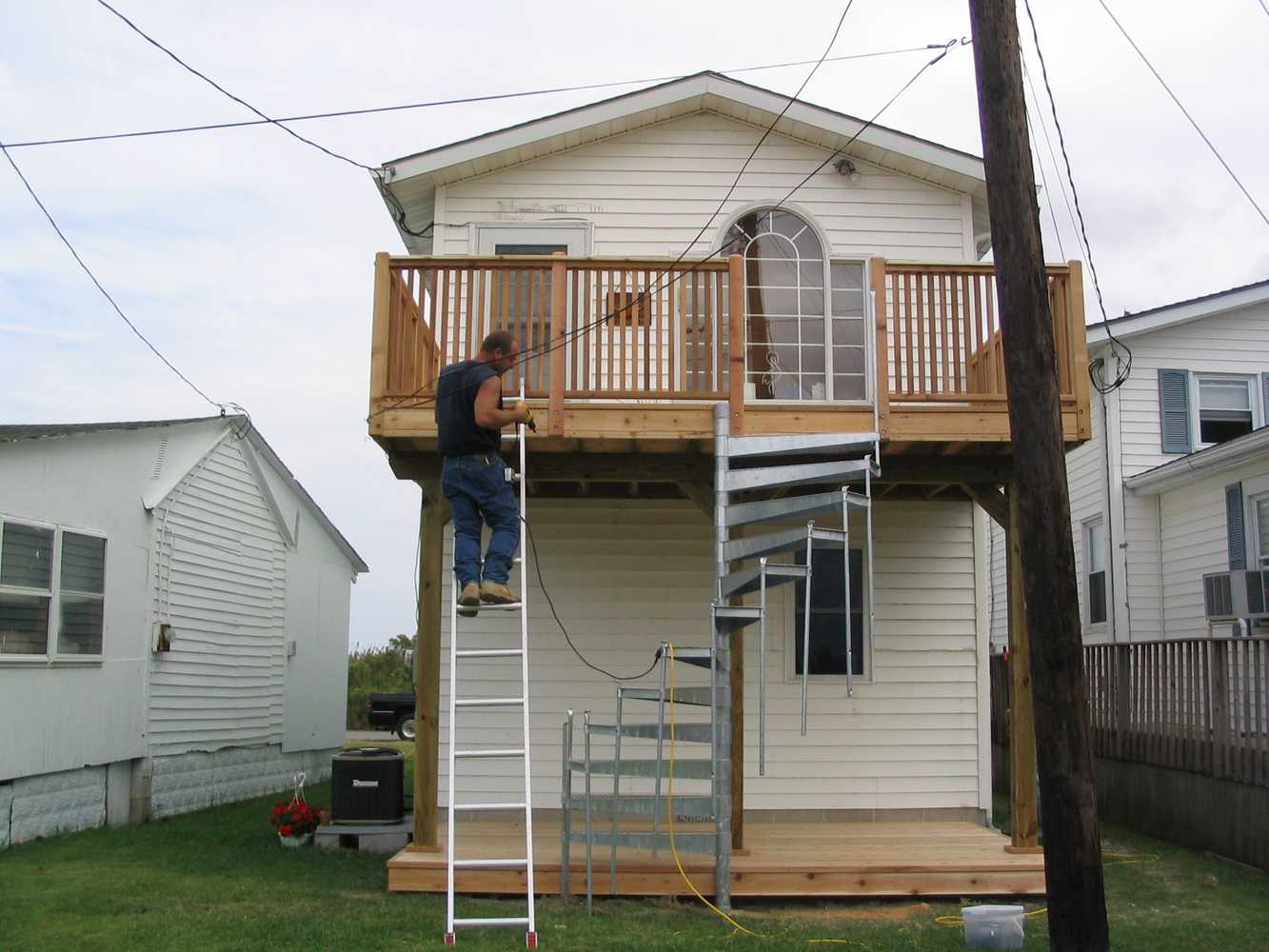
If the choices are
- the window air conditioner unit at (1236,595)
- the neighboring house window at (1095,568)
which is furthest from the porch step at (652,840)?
the neighboring house window at (1095,568)

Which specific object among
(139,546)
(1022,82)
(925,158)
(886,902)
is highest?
(925,158)

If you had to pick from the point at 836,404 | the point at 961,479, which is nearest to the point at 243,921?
the point at 836,404

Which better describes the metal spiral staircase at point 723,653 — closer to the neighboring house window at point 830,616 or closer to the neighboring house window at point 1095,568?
the neighboring house window at point 830,616

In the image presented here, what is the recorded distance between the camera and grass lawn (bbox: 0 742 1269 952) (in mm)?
7473

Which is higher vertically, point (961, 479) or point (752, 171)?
point (752, 171)

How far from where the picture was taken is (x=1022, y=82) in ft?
22.9

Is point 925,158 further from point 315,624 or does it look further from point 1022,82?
point 315,624

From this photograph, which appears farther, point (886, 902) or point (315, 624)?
point (315, 624)

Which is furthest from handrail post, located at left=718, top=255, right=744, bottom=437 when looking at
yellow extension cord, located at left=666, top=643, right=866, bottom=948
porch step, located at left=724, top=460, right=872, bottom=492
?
yellow extension cord, located at left=666, top=643, right=866, bottom=948

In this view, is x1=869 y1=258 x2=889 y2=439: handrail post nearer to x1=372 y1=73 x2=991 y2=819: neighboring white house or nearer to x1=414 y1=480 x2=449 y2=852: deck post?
x1=372 y1=73 x2=991 y2=819: neighboring white house

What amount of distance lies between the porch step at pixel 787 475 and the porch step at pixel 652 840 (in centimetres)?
235

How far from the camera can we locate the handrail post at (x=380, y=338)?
9.15 metres

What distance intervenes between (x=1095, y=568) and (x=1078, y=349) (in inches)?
368

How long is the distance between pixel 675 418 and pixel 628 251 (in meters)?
3.01
